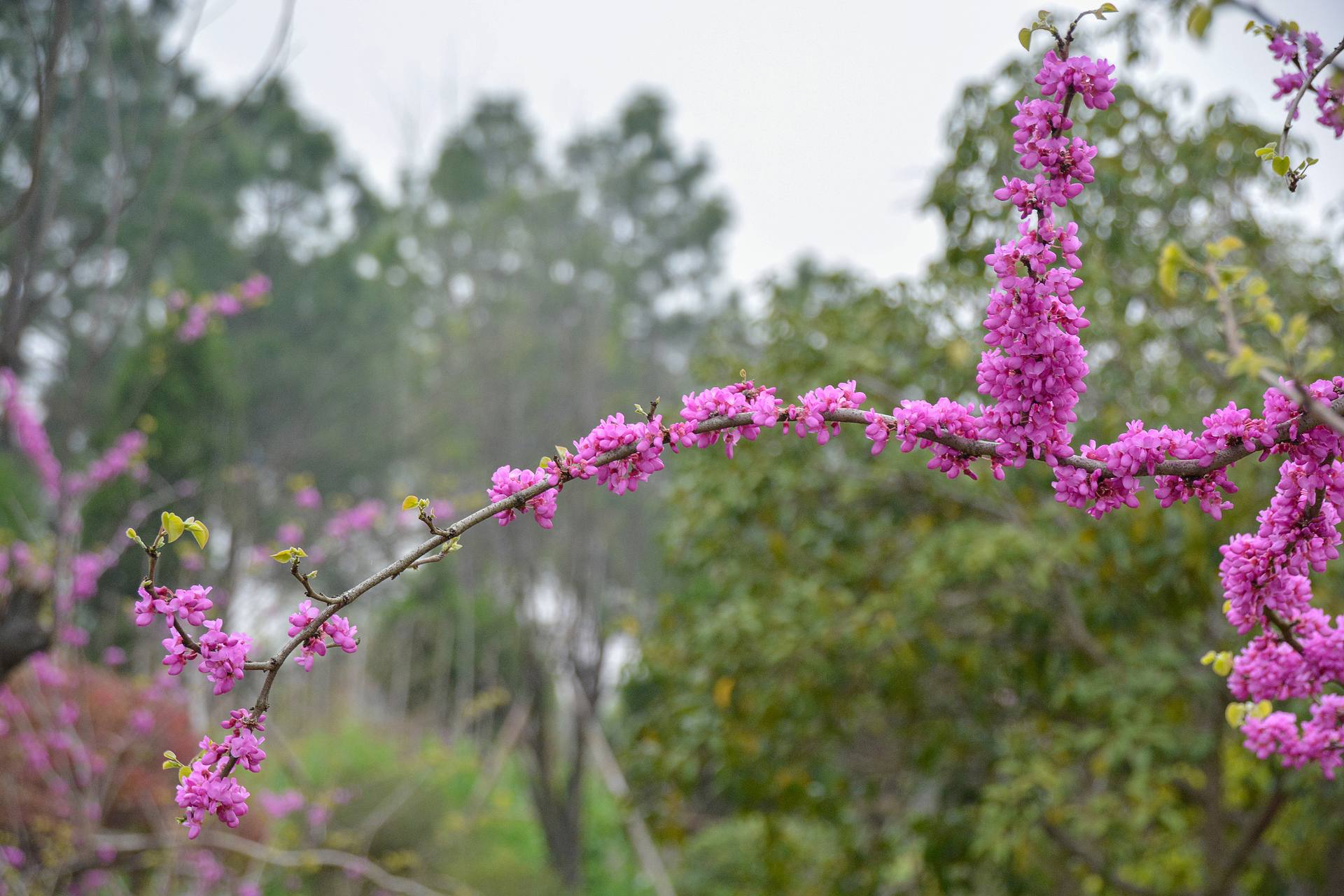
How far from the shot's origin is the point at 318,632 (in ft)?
3.84

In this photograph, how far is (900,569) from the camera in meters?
3.76

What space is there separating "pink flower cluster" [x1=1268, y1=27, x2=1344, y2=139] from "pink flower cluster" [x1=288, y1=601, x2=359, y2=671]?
134 centimetres

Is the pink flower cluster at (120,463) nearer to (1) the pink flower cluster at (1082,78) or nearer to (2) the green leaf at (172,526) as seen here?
(2) the green leaf at (172,526)

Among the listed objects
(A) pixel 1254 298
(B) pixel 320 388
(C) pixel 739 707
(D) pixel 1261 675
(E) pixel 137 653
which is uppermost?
(B) pixel 320 388

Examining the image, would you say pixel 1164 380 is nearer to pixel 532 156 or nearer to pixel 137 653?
pixel 137 653

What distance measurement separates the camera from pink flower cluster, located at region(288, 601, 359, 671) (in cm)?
115

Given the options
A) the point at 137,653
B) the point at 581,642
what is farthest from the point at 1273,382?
the point at 137,653

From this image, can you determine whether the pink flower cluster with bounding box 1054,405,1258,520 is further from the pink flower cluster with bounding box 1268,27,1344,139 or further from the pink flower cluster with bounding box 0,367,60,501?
the pink flower cluster with bounding box 0,367,60,501

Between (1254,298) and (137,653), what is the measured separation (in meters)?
8.36

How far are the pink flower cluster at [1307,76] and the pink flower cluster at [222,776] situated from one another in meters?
1.47

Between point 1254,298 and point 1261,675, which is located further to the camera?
point 1261,675

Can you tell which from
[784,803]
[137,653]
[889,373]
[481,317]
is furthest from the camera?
[481,317]

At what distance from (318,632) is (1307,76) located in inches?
55.6

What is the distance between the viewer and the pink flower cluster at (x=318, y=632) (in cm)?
115
